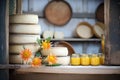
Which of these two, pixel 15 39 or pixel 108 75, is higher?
pixel 15 39

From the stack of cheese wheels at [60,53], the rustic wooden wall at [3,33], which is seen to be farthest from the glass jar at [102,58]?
the rustic wooden wall at [3,33]

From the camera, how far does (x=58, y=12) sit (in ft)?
14.7

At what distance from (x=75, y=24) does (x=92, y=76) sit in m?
2.66

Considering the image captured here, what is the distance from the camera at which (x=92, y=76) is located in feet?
6.51

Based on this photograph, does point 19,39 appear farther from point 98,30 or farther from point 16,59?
point 98,30

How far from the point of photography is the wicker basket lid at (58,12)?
4457 millimetres

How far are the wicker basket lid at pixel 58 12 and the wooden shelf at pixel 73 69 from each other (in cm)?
264

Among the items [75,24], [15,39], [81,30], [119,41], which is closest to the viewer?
[119,41]

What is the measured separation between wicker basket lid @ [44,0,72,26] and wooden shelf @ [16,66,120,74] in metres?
2.64

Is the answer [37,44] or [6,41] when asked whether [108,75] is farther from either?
[6,41]

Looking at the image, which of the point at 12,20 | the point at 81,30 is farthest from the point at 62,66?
the point at 81,30

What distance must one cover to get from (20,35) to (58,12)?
98.7 inches

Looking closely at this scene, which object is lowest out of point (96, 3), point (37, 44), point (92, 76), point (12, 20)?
point (92, 76)

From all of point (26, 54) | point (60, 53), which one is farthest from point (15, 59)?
point (60, 53)
